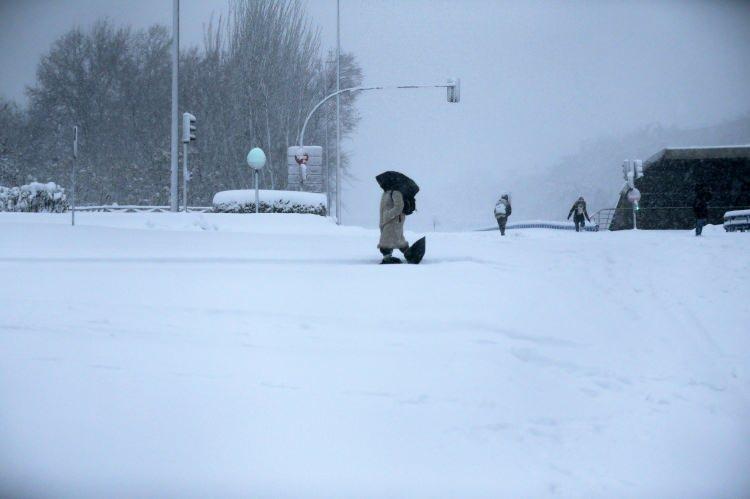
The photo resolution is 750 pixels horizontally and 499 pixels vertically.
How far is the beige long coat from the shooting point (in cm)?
1004

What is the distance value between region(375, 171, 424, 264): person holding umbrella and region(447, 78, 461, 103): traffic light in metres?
16.3

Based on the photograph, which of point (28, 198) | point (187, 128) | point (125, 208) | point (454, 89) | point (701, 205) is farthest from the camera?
point (125, 208)

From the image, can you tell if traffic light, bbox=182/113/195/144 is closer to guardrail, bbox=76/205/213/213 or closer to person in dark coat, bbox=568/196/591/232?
guardrail, bbox=76/205/213/213

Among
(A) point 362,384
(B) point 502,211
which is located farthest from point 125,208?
(A) point 362,384

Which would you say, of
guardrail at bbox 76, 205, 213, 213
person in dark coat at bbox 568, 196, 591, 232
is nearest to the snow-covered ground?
guardrail at bbox 76, 205, 213, 213

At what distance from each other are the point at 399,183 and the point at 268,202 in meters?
11.7

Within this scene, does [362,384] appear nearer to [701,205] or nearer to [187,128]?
[187,128]

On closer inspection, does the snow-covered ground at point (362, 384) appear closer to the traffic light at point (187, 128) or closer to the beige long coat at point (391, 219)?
the beige long coat at point (391, 219)

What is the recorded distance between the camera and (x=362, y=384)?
5020 mm

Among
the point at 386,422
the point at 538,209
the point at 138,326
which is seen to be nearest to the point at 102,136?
the point at 138,326

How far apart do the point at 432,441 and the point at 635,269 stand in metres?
7.99

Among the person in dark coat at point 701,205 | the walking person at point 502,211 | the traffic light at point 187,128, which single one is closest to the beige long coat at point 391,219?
the traffic light at point 187,128

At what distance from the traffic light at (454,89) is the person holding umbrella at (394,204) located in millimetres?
16308

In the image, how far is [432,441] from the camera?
4.19 metres
